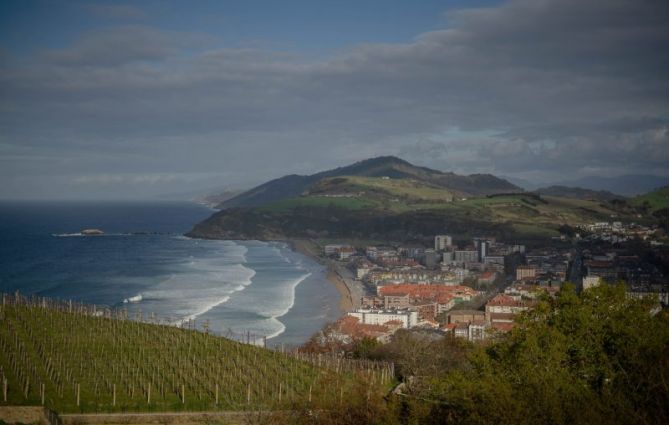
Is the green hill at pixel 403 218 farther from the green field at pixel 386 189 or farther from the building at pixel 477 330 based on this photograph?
the building at pixel 477 330

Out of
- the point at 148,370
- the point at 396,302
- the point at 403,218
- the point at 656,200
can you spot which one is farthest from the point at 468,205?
the point at 148,370

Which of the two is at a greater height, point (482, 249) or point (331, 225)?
point (331, 225)

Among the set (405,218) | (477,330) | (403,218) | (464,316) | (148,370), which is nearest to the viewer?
(148,370)

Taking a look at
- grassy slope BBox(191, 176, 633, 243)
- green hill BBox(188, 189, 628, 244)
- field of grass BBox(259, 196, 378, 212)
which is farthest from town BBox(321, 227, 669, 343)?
field of grass BBox(259, 196, 378, 212)

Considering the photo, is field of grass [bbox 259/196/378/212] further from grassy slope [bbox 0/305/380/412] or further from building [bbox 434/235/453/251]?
grassy slope [bbox 0/305/380/412]

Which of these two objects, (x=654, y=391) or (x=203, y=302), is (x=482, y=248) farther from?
(x=654, y=391)

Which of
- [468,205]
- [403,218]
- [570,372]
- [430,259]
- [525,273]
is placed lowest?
[525,273]

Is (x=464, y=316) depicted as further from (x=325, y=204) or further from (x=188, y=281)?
(x=325, y=204)

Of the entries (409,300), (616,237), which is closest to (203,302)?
(409,300)
